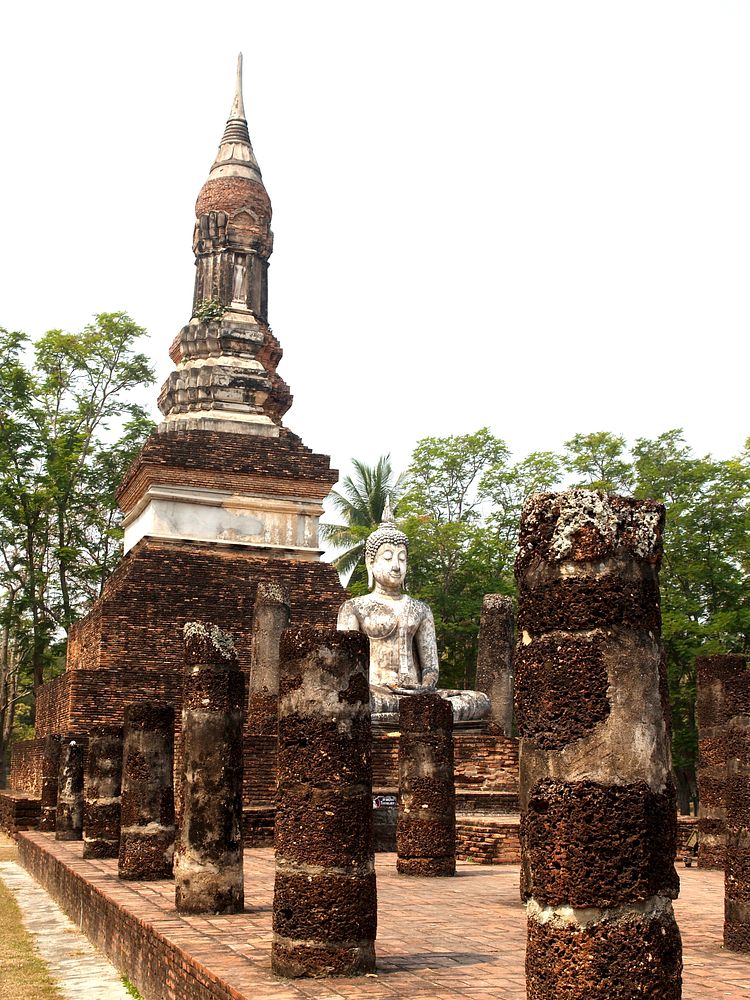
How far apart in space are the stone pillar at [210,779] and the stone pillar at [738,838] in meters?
3.06

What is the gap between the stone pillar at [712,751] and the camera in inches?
478

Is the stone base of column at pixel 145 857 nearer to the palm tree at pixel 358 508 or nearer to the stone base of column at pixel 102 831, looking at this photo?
the stone base of column at pixel 102 831

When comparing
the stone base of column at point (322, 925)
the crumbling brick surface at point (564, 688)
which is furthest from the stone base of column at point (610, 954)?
the stone base of column at point (322, 925)

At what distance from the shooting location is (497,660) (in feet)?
60.6

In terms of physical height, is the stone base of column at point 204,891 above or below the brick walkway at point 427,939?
above

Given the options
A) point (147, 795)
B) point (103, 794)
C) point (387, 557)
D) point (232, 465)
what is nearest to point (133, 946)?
point (147, 795)

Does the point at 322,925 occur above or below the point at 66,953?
above

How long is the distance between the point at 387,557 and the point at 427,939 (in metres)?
10.8

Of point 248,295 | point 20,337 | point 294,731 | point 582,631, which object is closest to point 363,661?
point 294,731

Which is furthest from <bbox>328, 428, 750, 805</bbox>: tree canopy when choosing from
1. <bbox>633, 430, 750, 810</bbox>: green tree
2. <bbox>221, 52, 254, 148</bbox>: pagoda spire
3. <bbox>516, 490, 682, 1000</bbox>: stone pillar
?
<bbox>516, 490, 682, 1000</bbox>: stone pillar

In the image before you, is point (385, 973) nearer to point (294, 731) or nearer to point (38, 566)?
point (294, 731)

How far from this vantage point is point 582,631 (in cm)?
407

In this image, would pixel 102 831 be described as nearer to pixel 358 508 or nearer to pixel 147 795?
pixel 147 795

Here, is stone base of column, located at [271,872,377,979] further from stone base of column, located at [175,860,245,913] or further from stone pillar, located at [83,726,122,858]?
stone pillar, located at [83,726,122,858]
